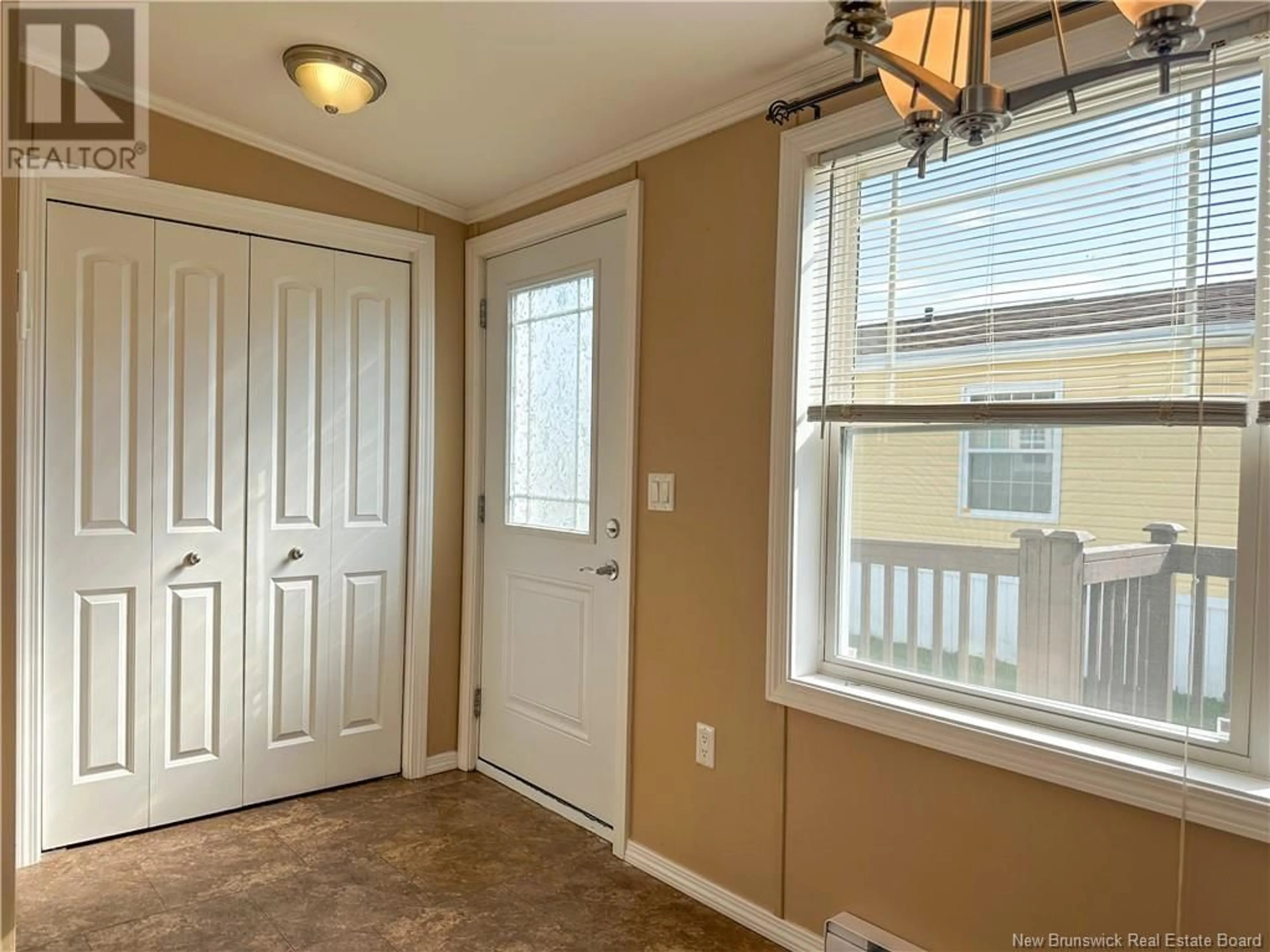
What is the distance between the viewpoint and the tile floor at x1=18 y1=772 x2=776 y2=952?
2168 millimetres

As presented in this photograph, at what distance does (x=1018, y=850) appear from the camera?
1.71 meters

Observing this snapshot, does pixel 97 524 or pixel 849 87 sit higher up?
pixel 849 87

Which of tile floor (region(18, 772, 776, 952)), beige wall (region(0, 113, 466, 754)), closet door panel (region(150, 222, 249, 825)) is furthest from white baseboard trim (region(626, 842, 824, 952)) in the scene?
closet door panel (region(150, 222, 249, 825))

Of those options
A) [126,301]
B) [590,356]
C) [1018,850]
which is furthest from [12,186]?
[1018,850]

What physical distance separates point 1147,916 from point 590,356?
2.12 meters

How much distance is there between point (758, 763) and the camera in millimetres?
2246

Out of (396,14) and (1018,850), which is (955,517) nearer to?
(1018,850)

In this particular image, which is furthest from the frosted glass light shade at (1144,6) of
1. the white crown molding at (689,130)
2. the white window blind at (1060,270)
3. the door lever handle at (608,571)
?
the door lever handle at (608,571)

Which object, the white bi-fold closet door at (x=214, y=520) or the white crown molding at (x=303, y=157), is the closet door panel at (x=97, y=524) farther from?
the white crown molding at (x=303, y=157)

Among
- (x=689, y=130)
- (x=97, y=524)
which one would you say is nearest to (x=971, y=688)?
(x=689, y=130)

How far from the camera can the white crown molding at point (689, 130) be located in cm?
205

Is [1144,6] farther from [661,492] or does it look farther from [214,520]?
[214,520]

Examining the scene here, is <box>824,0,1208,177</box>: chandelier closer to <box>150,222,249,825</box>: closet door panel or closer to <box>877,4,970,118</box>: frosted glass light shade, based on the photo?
<box>877,4,970,118</box>: frosted glass light shade

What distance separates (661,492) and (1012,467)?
103cm
